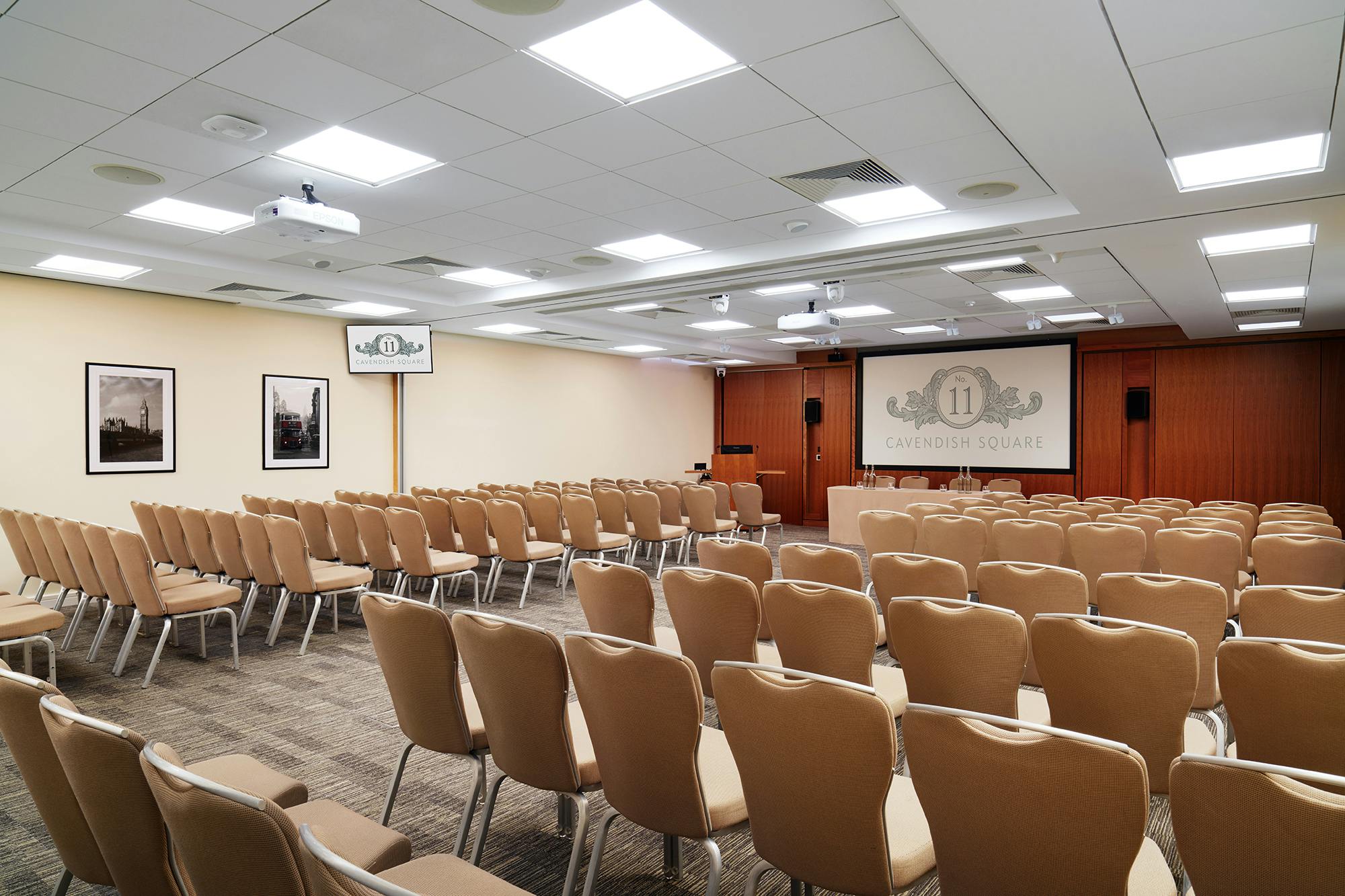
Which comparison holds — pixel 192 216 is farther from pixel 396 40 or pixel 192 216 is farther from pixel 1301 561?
pixel 1301 561

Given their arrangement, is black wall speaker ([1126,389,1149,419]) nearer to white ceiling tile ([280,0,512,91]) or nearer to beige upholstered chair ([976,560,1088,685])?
beige upholstered chair ([976,560,1088,685])

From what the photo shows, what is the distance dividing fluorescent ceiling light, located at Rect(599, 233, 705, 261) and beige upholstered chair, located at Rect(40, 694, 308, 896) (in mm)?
6020

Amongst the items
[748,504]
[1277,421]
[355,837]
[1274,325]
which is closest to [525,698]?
[355,837]

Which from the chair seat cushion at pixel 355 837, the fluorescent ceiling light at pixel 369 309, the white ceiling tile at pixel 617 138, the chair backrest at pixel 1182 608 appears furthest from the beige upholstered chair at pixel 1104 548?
the fluorescent ceiling light at pixel 369 309

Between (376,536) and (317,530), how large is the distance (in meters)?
1.01

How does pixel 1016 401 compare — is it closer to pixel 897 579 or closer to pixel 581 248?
pixel 581 248

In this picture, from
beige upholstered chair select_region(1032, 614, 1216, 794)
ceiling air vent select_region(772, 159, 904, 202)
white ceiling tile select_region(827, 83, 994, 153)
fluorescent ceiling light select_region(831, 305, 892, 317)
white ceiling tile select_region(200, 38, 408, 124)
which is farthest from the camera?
fluorescent ceiling light select_region(831, 305, 892, 317)

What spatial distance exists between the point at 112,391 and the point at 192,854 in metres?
9.31

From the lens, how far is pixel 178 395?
30.7 feet

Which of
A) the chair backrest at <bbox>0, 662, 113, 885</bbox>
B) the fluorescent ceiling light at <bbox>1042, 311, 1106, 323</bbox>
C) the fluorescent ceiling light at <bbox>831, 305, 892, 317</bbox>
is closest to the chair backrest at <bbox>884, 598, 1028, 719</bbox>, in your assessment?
the chair backrest at <bbox>0, 662, 113, 885</bbox>

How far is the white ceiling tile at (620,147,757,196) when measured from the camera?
5.05m

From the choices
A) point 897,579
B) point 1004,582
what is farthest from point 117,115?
point 1004,582

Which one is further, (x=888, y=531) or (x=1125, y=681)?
(x=888, y=531)

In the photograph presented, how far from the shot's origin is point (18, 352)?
8.09 metres
